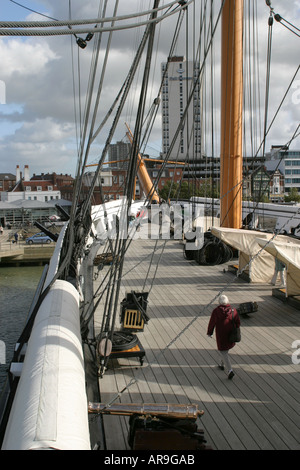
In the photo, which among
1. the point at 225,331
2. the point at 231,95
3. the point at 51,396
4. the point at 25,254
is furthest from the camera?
the point at 25,254

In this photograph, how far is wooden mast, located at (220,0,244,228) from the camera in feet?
42.0

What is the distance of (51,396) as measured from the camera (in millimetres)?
2809

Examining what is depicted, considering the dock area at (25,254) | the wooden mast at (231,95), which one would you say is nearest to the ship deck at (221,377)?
the wooden mast at (231,95)

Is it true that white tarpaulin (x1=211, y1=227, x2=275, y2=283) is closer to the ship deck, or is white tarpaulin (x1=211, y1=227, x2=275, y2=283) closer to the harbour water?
the ship deck

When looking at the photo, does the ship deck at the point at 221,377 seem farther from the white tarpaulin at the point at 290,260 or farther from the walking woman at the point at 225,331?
the white tarpaulin at the point at 290,260

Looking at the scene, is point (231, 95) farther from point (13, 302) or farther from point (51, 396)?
point (13, 302)

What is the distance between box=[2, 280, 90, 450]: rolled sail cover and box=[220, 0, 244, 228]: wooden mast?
936 centimetres

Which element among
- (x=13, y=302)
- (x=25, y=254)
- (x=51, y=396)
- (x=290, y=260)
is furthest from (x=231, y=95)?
(x=25, y=254)

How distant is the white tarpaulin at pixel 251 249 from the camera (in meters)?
11.2

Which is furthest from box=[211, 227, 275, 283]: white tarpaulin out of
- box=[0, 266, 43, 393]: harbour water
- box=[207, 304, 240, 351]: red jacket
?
box=[0, 266, 43, 393]: harbour water

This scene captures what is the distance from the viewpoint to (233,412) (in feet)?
17.0

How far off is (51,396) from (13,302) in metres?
18.4

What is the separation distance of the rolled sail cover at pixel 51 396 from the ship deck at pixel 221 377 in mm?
1398
